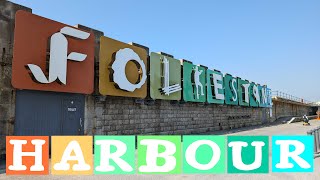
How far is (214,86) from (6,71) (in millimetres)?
17907

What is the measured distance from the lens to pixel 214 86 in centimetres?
2541

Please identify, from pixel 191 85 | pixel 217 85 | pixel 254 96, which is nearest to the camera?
pixel 191 85

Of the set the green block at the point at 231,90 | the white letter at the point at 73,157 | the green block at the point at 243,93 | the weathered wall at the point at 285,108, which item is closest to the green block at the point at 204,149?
the white letter at the point at 73,157

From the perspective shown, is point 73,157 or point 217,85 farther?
point 217,85

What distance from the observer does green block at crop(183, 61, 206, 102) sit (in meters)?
21.3

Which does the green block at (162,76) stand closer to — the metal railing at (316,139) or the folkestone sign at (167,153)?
the metal railing at (316,139)

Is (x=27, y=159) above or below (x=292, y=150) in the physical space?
below

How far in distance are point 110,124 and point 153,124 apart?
3862 mm

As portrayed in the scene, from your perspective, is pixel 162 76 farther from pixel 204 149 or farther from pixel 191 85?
pixel 204 149

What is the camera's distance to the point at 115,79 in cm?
1459

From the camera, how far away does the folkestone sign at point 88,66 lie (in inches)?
431

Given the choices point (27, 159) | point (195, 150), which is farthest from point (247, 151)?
point (27, 159)

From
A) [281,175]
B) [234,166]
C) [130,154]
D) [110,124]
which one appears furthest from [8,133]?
[281,175]

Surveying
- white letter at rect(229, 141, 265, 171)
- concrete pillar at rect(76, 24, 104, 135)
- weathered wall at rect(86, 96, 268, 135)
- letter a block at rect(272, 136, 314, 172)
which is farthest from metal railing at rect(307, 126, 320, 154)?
concrete pillar at rect(76, 24, 104, 135)
